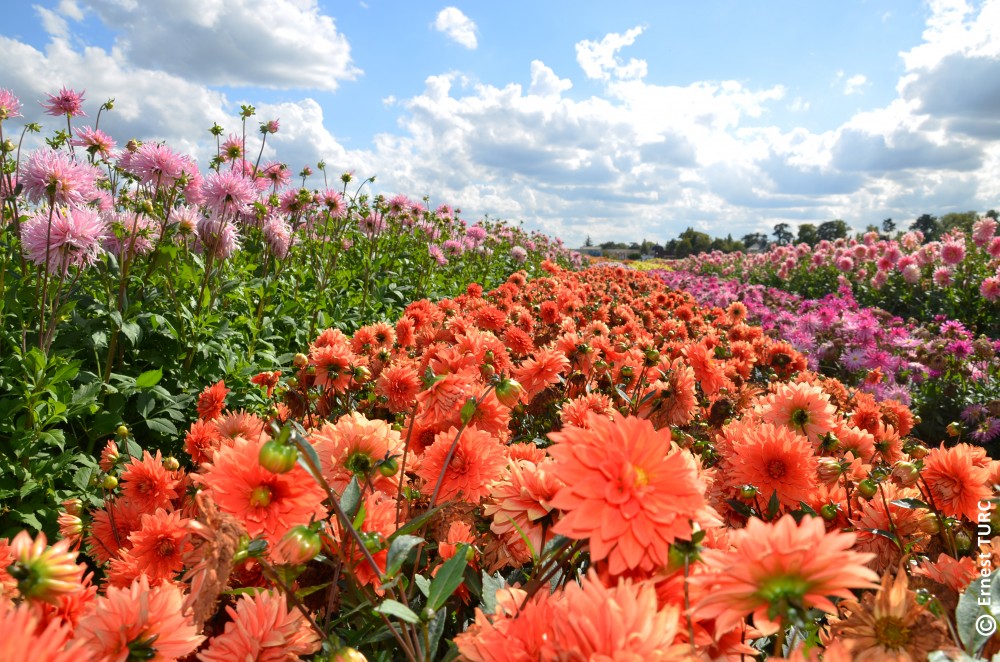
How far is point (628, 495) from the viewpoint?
24.9 inches

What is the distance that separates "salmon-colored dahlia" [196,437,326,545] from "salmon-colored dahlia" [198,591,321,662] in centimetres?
9

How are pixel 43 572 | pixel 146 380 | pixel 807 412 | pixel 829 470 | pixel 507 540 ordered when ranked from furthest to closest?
pixel 146 380
pixel 807 412
pixel 829 470
pixel 507 540
pixel 43 572

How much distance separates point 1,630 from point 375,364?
62.5 inches

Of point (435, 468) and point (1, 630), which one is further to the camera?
point (435, 468)

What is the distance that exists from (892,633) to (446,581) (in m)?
0.56

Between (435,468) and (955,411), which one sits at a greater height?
(435,468)

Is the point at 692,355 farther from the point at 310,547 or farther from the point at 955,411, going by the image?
the point at 955,411

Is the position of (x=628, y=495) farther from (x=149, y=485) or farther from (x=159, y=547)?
(x=149, y=485)

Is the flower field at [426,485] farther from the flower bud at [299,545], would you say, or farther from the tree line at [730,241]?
the tree line at [730,241]

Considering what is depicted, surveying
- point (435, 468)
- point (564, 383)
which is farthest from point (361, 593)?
point (564, 383)

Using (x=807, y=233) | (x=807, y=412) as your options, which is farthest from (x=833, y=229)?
(x=807, y=412)

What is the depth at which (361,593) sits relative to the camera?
0.85 meters

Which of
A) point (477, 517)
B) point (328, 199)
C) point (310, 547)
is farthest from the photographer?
point (328, 199)

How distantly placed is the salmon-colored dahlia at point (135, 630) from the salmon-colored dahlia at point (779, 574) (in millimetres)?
608
